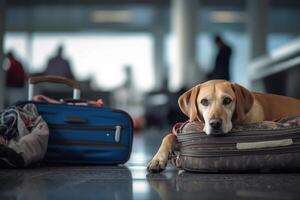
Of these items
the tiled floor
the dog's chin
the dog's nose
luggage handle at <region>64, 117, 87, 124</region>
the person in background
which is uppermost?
the dog's nose

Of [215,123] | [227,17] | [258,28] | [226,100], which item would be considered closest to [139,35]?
[227,17]

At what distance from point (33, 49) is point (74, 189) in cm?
1932

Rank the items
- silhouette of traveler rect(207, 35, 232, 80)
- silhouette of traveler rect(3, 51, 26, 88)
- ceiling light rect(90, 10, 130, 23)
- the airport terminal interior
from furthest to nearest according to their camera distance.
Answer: ceiling light rect(90, 10, 130, 23) < silhouette of traveler rect(3, 51, 26, 88) < silhouette of traveler rect(207, 35, 232, 80) < the airport terminal interior

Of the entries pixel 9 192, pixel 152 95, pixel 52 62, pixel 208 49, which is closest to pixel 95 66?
Result: pixel 208 49

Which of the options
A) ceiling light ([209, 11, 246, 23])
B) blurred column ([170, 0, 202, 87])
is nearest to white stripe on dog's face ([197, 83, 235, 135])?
blurred column ([170, 0, 202, 87])

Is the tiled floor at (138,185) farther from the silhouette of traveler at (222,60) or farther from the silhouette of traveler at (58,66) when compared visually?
the silhouette of traveler at (58,66)

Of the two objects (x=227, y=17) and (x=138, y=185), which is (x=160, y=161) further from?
(x=227, y=17)

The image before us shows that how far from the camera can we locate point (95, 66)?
2166cm

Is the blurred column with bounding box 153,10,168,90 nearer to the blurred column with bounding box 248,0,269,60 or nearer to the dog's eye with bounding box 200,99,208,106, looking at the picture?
the blurred column with bounding box 248,0,269,60

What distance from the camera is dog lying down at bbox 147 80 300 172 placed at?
2.91 meters

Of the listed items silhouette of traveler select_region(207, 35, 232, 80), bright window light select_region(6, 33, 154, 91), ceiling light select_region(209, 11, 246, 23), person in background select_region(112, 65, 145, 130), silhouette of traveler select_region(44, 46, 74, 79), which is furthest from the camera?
ceiling light select_region(209, 11, 246, 23)

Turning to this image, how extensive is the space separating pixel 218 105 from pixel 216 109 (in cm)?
4

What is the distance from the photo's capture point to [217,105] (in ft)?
9.69

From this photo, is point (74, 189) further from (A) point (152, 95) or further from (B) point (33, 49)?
(B) point (33, 49)
